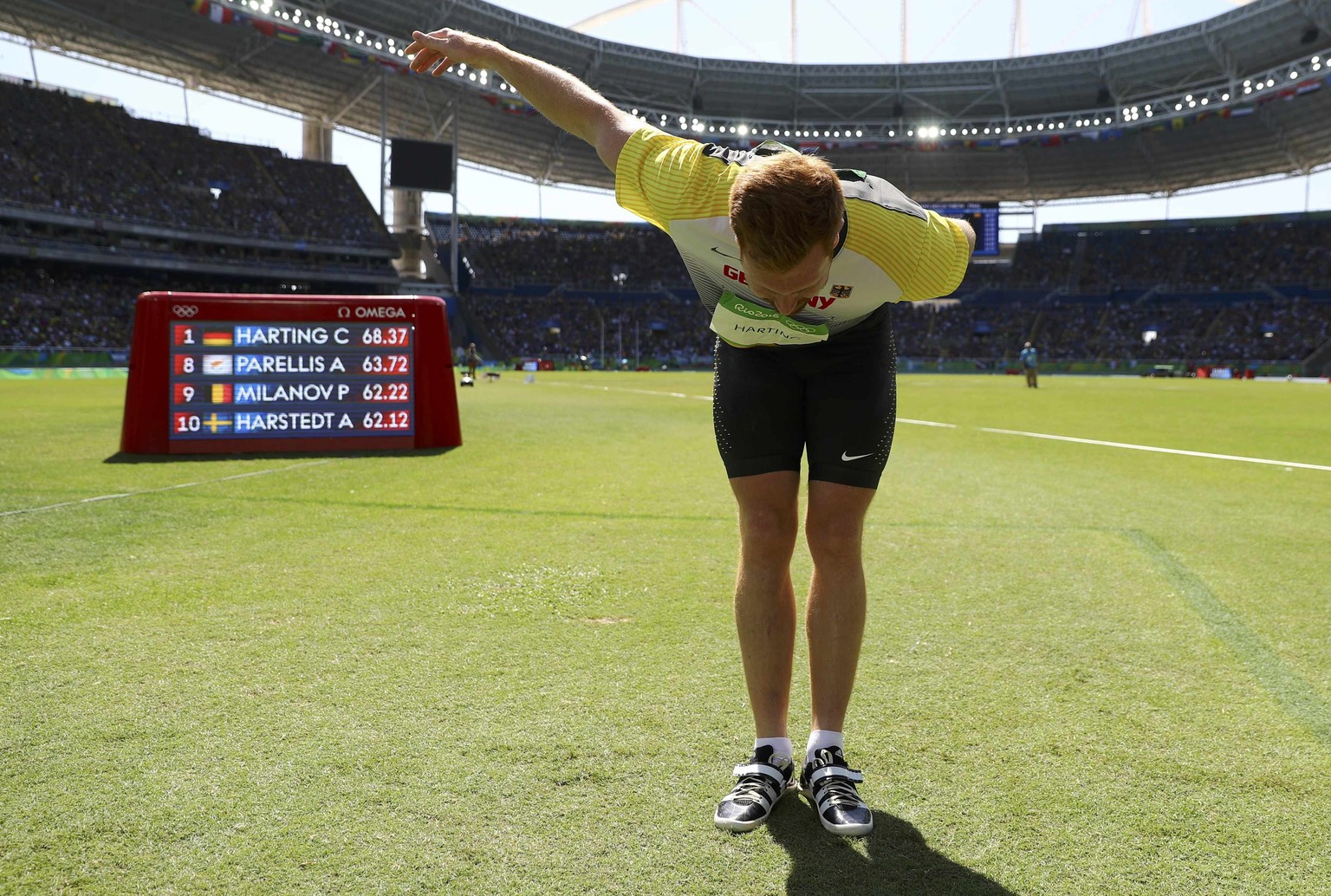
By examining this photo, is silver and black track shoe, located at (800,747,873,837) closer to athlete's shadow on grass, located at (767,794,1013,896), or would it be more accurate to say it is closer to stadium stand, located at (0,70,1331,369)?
athlete's shadow on grass, located at (767,794,1013,896)

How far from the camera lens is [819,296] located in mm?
2363

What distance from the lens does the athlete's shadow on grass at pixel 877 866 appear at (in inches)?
77.0

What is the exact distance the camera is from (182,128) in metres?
53.1

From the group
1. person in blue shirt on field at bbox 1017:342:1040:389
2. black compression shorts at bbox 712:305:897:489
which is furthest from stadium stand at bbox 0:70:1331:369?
black compression shorts at bbox 712:305:897:489

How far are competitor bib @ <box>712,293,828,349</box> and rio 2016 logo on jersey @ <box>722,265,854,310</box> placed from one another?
0.05m

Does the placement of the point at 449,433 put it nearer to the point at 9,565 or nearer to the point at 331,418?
the point at 331,418

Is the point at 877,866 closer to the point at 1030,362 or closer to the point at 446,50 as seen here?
the point at 446,50

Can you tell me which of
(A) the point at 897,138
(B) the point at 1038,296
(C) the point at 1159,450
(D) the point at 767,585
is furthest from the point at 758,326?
(B) the point at 1038,296

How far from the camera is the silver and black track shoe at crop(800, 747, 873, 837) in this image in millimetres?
2213

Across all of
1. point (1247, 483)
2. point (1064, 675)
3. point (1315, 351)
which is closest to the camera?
point (1064, 675)

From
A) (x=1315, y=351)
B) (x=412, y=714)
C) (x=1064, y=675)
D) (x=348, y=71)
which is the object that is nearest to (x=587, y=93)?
(x=412, y=714)

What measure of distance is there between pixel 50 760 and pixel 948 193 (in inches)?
2761

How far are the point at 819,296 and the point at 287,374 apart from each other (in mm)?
8336

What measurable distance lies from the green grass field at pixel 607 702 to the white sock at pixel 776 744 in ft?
0.41
